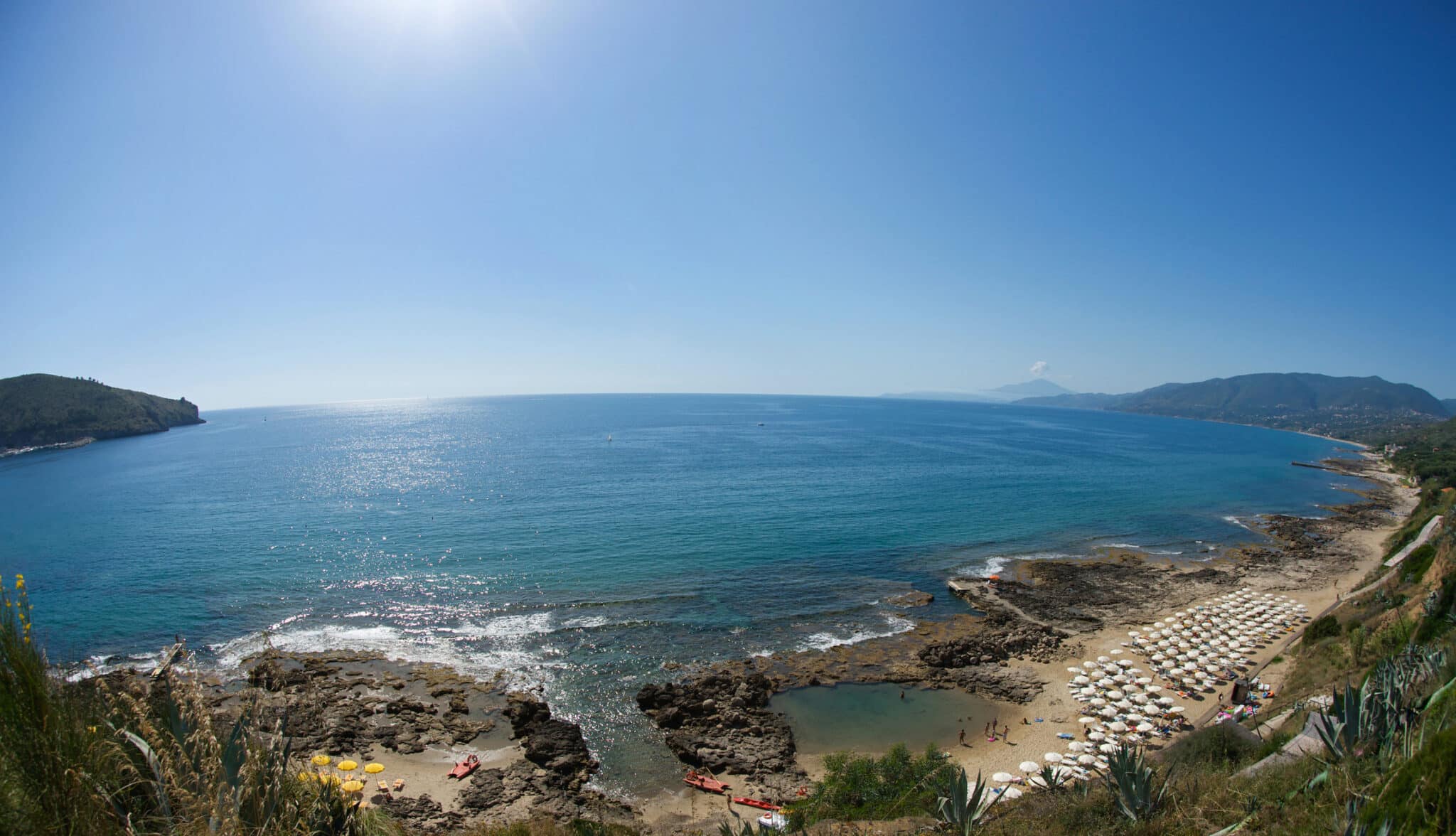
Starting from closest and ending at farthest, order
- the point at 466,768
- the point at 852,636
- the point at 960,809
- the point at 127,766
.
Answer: the point at 127,766
the point at 960,809
the point at 466,768
the point at 852,636

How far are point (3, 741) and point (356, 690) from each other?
24493 mm

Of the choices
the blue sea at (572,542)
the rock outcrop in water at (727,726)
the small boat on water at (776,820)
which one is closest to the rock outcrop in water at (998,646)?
the blue sea at (572,542)

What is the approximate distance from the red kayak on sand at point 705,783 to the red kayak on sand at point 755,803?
781 millimetres

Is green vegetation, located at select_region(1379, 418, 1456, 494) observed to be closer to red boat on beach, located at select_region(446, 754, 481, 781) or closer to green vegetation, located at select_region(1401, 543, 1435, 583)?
green vegetation, located at select_region(1401, 543, 1435, 583)

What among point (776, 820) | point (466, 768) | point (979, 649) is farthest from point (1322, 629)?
point (466, 768)

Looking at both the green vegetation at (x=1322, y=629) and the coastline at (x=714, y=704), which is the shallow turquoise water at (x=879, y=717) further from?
the green vegetation at (x=1322, y=629)

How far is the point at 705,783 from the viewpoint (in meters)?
19.4

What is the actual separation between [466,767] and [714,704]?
9.37 metres

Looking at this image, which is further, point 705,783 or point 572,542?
point 572,542

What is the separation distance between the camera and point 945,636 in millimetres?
30078

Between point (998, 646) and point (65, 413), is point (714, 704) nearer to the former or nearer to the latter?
point (998, 646)

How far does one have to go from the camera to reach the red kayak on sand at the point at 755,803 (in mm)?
18203

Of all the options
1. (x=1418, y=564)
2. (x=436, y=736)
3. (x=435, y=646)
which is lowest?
(x=436, y=736)

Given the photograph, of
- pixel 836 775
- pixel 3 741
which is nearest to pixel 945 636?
pixel 836 775
